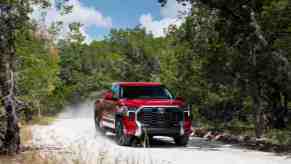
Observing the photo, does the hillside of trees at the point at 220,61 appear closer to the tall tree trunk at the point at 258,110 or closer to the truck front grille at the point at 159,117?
the tall tree trunk at the point at 258,110

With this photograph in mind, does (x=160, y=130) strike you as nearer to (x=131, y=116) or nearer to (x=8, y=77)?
(x=131, y=116)

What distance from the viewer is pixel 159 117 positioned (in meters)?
15.5

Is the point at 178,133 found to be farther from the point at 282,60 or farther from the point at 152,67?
the point at 152,67

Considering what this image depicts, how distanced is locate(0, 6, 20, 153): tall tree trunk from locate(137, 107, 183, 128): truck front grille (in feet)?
15.5

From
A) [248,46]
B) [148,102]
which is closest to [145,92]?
[148,102]

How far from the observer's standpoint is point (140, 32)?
8719cm

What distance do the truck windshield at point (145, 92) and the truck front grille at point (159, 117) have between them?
1.13 metres

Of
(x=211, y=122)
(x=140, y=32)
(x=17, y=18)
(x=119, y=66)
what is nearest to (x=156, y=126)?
(x=17, y=18)

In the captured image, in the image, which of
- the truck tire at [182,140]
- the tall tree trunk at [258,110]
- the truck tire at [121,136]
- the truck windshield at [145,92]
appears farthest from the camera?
the tall tree trunk at [258,110]

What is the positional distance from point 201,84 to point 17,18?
14479 mm

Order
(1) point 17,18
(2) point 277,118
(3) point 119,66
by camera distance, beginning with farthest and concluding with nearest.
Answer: (3) point 119,66 < (2) point 277,118 < (1) point 17,18

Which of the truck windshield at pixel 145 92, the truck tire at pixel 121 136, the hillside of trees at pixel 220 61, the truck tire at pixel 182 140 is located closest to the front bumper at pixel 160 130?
the truck tire at pixel 182 140

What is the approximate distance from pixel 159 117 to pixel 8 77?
549cm

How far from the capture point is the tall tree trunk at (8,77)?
1129 cm
